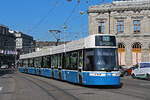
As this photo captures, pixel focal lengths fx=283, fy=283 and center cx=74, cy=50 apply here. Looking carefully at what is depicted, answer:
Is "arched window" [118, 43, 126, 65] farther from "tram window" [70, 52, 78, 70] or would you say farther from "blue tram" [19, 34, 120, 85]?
"tram window" [70, 52, 78, 70]

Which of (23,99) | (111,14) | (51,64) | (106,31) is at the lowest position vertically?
(23,99)

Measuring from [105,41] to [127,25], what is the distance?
36.4 m

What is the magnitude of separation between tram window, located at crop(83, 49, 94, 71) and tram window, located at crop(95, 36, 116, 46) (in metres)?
0.63

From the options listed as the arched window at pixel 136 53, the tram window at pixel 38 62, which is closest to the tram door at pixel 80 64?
the tram window at pixel 38 62

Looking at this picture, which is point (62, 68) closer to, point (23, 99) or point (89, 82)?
point (89, 82)

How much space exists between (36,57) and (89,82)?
18.2 meters

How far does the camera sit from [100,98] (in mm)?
11609

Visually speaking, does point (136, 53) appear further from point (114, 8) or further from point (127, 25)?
point (114, 8)

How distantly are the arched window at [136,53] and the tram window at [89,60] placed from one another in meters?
35.3

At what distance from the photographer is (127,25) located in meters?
51.6

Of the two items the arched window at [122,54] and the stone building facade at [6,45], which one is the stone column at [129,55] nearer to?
the arched window at [122,54]

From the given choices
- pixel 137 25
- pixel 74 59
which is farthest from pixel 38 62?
pixel 137 25

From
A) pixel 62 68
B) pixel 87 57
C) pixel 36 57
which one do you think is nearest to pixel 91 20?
pixel 36 57

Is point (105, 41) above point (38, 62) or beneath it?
above
